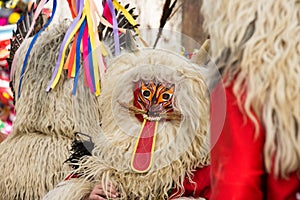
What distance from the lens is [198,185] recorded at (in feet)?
6.07

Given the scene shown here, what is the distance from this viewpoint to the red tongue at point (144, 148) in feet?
6.03

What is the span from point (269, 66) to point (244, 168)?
199 mm

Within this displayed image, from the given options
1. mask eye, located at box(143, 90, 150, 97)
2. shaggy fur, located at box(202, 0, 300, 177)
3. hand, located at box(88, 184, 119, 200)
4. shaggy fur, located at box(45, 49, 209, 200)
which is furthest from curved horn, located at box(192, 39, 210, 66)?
shaggy fur, located at box(202, 0, 300, 177)

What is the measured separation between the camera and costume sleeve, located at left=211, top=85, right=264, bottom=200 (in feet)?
3.78

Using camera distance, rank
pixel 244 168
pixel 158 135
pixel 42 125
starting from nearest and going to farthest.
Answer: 1. pixel 244 168
2. pixel 158 135
3. pixel 42 125

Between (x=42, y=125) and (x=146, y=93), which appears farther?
(x=42, y=125)

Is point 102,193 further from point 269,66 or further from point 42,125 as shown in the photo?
point 269,66

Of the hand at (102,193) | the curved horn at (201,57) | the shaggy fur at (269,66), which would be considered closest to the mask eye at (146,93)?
the curved horn at (201,57)

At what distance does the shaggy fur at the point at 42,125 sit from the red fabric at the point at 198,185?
1.51 feet

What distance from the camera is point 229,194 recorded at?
1.17 metres

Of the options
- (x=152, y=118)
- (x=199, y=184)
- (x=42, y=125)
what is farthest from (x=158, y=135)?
(x=42, y=125)

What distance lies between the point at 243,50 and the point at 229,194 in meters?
0.28

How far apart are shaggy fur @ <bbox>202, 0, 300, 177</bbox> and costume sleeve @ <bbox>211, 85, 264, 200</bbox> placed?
0.06ft

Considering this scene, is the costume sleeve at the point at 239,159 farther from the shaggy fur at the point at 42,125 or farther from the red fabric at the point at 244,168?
the shaggy fur at the point at 42,125
